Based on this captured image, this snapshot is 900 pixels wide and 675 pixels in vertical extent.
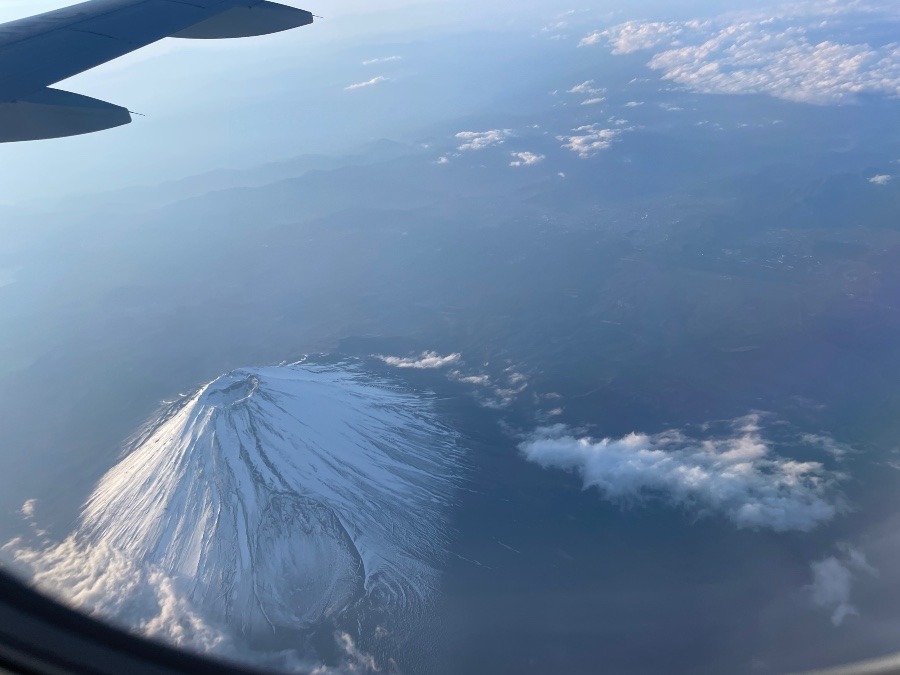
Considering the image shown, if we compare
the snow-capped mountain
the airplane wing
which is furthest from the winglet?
the snow-capped mountain

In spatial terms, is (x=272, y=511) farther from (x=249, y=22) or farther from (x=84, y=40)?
(x=84, y=40)

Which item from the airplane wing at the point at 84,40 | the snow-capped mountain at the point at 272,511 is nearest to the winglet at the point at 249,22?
the airplane wing at the point at 84,40

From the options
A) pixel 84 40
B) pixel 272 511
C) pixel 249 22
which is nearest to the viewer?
pixel 84 40

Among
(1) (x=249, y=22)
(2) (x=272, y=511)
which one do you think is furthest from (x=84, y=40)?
(2) (x=272, y=511)

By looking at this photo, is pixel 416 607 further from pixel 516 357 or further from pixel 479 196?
pixel 479 196

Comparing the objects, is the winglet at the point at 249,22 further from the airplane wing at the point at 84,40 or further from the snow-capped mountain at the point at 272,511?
the snow-capped mountain at the point at 272,511

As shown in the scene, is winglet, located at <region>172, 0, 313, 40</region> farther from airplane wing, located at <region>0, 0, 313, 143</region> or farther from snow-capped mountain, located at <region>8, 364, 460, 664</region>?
snow-capped mountain, located at <region>8, 364, 460, 664</region>
